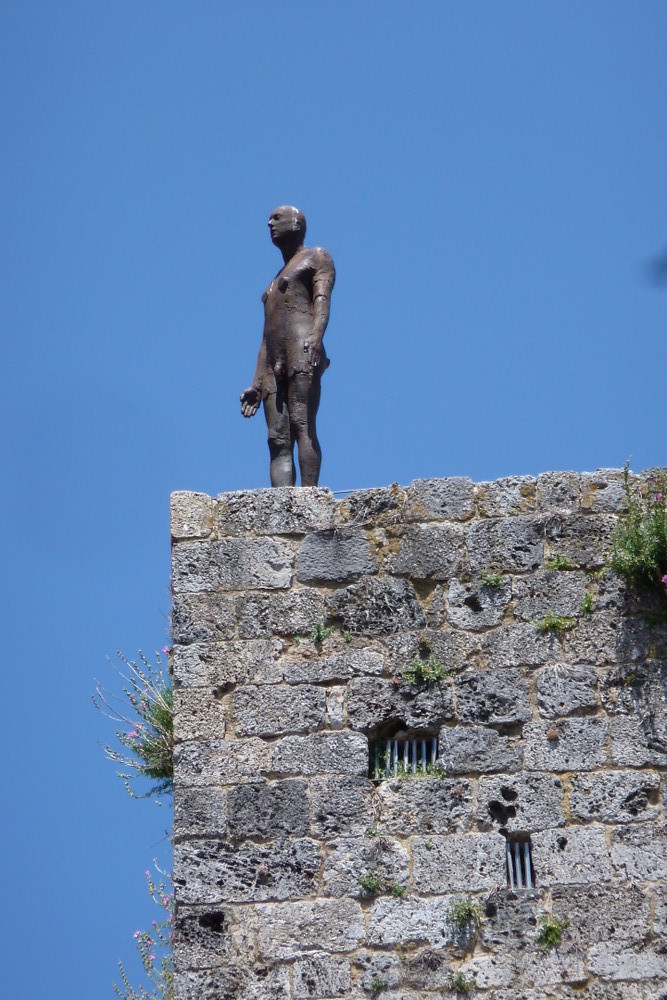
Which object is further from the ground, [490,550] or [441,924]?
[490,550]

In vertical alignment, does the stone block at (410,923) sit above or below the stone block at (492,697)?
below

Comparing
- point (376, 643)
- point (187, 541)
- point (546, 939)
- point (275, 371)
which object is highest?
point (275, 371)

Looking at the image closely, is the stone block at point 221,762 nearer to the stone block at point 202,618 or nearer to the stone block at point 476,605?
the stone block at point 202,618

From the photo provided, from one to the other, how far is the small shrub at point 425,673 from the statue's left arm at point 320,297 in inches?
67.7

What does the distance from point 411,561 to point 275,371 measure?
53.8 inches

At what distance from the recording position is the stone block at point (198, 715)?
7808 millimetres

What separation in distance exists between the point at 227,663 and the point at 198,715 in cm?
27

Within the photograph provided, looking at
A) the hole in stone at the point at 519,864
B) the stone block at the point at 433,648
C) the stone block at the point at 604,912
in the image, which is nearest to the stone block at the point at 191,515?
the stone block at the point at 433,648

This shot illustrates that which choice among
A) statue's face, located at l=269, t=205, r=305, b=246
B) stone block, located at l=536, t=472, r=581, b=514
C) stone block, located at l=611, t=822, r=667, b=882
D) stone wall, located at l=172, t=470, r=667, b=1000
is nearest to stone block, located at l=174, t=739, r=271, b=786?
stone wall, located at l=172, t=470, r=667, b=1000

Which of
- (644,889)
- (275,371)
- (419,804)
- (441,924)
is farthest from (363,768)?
(275,371)

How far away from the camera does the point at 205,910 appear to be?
295 inches

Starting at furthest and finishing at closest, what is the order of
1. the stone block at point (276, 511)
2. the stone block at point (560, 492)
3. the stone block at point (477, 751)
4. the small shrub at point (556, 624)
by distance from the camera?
the stone block at point (276, 511) → the stone block at point (560, 492) → the small shrub at point (556, 624) → the stone block at point (477, 751)

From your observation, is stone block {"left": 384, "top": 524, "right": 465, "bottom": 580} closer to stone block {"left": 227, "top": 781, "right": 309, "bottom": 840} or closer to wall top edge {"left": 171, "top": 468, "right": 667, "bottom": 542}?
wall top edge {"left": 171, "top": 468, "right": 667, "bottom": 542}

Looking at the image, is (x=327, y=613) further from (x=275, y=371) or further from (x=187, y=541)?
(x=275, y=371)
